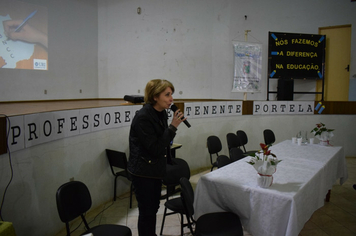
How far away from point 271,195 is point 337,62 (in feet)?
19.9

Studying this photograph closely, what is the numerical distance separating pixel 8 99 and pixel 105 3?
3182mm

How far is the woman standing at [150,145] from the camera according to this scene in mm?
1992

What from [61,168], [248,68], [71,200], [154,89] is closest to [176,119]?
[154,89]

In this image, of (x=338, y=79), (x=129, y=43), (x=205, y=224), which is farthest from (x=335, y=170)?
(x=129, y=43)

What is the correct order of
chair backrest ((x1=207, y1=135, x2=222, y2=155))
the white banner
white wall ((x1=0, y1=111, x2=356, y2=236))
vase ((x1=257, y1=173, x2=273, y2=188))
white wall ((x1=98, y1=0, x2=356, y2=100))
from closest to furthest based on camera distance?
vase ((x1=257, y1=173, x2=273, y2=188)) < white wall ((x1=0, y1=111, x2=356, y2=236)) < chair backrest ((x1=207, y1=135, x2=222, y2=155)) < the white banner < white wall ((x1=98, y1=0, x2=356, y2=100))

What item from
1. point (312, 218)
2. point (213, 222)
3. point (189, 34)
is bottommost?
point (312, 218)

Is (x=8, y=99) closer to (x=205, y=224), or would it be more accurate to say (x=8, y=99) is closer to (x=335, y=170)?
(x=205, y=224)

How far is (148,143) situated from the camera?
1.96 meters

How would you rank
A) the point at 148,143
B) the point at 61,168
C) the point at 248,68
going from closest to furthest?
the point at 148,143, the point at 61,168, the point at 248,68

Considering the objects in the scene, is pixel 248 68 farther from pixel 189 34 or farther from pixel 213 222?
pixel 213 222

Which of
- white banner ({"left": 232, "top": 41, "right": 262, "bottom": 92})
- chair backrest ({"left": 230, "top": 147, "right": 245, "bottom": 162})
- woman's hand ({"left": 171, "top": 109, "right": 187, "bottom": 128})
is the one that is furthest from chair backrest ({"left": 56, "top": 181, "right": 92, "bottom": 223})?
white banner ({"left": 232, "top": 41, "right": 262, "bottom": 92})

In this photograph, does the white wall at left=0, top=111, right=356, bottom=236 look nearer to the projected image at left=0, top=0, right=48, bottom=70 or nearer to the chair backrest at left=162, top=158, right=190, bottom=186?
the chair backrest at left=162, top=158, right=190, bottom=186

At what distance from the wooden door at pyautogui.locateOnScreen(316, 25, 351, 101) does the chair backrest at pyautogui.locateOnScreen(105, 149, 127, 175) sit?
222 inches

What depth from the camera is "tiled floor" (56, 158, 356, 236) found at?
2928 mm
